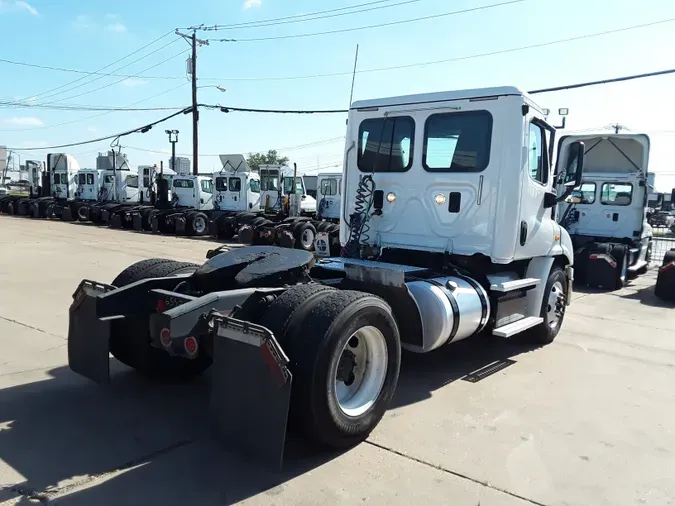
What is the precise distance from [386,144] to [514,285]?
2.05 metres

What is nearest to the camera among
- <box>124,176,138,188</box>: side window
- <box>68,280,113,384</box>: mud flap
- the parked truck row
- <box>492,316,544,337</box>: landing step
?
<box>68,280,113,384</box>: mud flap

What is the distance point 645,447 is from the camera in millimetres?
4184

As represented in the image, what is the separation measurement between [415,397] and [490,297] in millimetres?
1424

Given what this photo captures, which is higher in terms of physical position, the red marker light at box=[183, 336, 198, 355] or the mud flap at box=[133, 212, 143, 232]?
the red marker light at box=[183, 336, 198, 355]

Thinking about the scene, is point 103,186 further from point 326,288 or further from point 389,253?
point 326,288

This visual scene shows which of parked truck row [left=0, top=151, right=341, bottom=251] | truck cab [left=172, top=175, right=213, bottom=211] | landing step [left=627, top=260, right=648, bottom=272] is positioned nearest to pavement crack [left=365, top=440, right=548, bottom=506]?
landing step [left=627, top=260, right=648, bottom=272]

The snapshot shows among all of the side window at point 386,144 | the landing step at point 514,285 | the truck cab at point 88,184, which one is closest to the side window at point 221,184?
the truck cab at point 88,184

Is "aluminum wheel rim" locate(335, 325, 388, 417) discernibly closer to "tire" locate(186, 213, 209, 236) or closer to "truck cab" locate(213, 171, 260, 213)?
"truck cab" locate(213, 171, 260, 213)

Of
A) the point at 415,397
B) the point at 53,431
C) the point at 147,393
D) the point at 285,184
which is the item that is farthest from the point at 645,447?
the point at 285,184

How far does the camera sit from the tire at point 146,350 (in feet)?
15.3

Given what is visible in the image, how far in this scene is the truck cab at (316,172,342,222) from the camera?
21.3 m

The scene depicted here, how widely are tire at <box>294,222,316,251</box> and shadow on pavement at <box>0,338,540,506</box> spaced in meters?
13.8

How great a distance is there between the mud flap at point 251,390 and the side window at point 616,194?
40.8 feet

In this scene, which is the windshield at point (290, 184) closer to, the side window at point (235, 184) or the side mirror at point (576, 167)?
the side window at point (235, 184)
